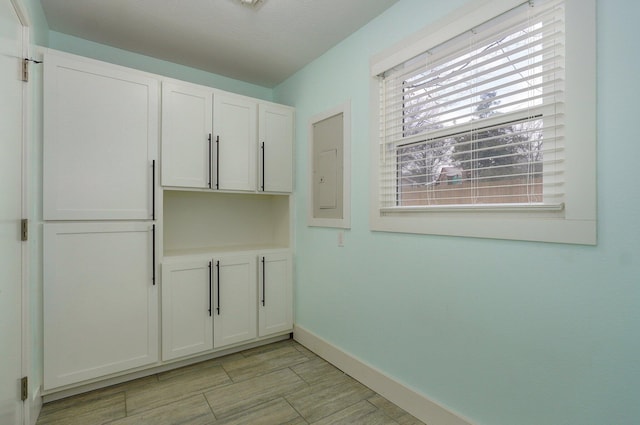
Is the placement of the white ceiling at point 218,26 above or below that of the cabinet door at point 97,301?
above

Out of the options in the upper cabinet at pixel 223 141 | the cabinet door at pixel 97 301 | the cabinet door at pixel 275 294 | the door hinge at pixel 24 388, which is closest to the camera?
the door hinge at pixel 24 388

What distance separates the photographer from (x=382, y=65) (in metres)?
2.18

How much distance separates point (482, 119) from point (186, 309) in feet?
7.97

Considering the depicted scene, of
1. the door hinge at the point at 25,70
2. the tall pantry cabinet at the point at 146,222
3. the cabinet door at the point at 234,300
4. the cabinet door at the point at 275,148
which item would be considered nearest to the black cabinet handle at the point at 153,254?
the tall pantry cabinet at the point at 146,222

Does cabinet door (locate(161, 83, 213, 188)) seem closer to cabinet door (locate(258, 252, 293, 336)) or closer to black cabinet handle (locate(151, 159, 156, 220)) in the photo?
black cabinet handle (locate(151, 159, 156, 220))

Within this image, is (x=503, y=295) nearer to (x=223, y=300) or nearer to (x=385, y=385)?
(x=385, y=385)

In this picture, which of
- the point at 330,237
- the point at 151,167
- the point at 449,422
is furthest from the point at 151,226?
the point at 449,422

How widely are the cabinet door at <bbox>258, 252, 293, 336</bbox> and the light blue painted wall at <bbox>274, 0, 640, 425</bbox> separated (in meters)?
0.52

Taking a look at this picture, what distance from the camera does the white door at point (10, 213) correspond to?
147cm

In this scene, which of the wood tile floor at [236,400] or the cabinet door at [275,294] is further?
the cabinet door at [275,294]

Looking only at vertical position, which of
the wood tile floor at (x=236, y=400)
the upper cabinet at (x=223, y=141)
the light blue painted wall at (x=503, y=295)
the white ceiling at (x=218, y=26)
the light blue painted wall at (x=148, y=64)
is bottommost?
the wood tile floor at (x=236, y=400)

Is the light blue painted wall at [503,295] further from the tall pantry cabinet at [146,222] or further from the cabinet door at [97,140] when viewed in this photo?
the cabinet door at [97,140]

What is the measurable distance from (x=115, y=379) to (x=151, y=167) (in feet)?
5.04

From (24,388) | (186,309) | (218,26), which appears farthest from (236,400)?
(218,26)
